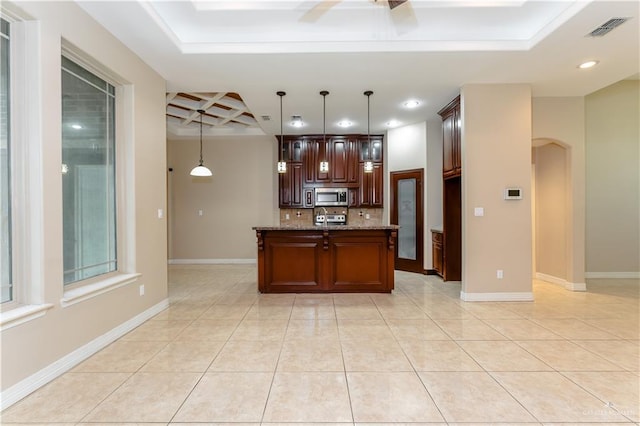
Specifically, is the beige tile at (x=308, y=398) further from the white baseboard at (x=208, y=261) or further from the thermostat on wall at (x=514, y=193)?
the white baseboard at (x=208, y=261)

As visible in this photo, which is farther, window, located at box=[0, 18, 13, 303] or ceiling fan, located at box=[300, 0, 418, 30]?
ceiling fan, located at box=[300, 0, 418, 30]

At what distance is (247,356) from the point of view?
2.59m

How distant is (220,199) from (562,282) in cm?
681

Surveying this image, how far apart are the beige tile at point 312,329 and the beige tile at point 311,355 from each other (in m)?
0.09

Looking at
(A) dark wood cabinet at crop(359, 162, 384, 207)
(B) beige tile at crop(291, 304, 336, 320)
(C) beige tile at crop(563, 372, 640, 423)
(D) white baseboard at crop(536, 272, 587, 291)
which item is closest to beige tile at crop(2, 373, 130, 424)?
(B) beige tile at crop(291, 304, 336, 320)

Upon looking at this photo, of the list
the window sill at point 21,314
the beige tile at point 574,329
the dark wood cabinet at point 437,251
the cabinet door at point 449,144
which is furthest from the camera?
the dark wood cabinet at point 437,251

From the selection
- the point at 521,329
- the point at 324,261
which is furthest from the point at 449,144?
the point at 521,329

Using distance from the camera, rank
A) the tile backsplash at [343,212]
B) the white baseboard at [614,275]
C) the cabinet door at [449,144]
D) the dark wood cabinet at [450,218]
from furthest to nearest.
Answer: the tile backsplash at [343,212], the white baseboard at [614,275], the dark wood cabinet at [450,218], the cabinet door at [449,144]

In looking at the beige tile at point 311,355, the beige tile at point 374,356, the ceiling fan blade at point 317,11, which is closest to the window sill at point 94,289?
the beige tile at point 311,355

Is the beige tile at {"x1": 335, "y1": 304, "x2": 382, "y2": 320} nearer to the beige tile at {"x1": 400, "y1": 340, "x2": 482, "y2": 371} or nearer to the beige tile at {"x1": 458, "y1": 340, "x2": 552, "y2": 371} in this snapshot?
the beige tile at {"x1": 400, "y1": 340, "x2": 482, "y2": 371}

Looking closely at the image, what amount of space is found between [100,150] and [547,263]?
6.61 metres

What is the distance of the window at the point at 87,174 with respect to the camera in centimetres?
260

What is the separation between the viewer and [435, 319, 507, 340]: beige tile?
2971 mm

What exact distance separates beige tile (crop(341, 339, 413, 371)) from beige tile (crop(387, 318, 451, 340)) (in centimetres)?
23
